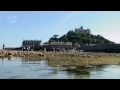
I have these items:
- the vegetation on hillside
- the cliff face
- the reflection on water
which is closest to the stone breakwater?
the reflection on water

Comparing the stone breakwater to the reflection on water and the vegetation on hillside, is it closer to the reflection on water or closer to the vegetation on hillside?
the reflection on water

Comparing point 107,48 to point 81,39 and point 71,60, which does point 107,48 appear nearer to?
point 81,39

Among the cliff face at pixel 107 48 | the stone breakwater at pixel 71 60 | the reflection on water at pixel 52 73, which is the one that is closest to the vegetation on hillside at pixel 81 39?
the cliff face at pixel 107 48

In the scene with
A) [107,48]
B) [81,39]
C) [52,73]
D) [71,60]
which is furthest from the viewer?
[81,39]

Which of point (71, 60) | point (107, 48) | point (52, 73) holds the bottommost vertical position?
point (52, 73)

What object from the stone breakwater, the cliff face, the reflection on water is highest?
the cliff face

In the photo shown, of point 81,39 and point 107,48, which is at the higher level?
point 81,39

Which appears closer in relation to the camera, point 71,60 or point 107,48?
point 71,60

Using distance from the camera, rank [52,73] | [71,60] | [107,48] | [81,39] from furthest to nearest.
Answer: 1. [81,39]
2. [107,48]
3. [71,60]
4. [52,73]

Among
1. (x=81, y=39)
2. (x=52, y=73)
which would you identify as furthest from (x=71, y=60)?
(x=81, y=39)
